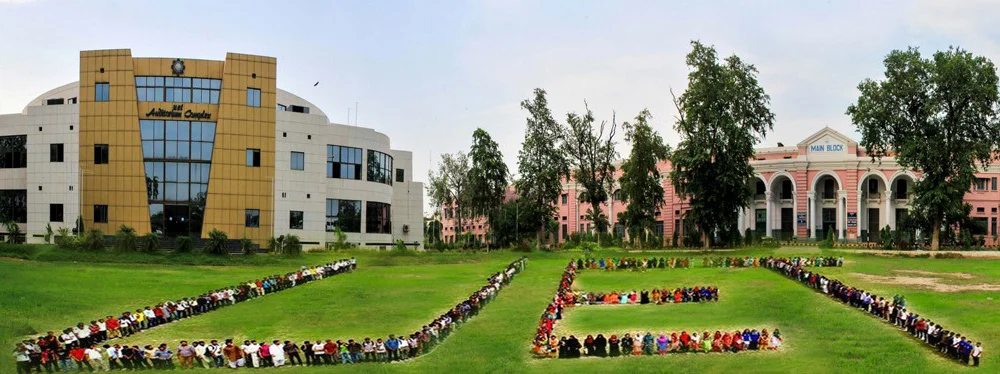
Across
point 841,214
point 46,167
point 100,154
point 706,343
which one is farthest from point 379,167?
point 706,343

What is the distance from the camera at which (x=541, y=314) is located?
146 feet

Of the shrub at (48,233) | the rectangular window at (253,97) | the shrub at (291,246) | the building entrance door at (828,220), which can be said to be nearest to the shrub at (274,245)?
the shrub at (291,246)

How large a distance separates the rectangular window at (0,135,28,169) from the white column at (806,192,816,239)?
223ft

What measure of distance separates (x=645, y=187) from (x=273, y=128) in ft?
102

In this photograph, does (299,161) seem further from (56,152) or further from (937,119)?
(937,119)

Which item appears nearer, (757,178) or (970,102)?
(970,102)

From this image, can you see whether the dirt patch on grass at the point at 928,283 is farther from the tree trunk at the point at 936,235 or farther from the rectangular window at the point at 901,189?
the rectangular window at the point at 901,189

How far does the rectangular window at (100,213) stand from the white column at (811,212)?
203 ft

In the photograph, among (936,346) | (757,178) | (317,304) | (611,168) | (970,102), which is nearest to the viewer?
(936,346)

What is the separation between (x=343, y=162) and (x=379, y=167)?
14.6 ft

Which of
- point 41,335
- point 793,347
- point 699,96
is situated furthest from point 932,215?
point 41,335

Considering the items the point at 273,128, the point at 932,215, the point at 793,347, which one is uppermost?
the point at 273,128

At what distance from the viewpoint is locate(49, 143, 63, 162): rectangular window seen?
255ft

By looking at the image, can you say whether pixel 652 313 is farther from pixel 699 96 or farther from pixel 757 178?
pixel 757 178
